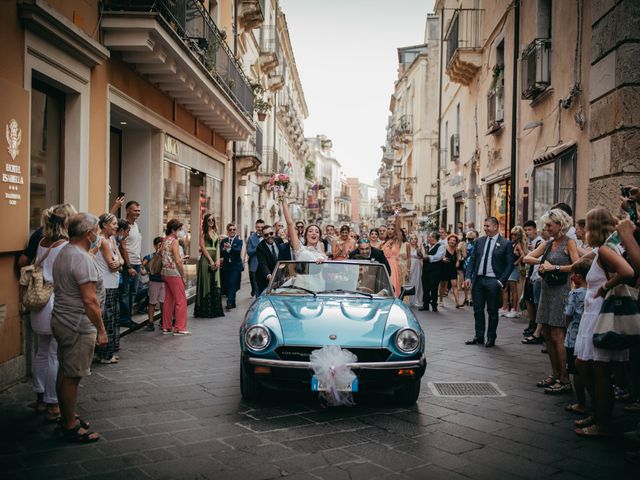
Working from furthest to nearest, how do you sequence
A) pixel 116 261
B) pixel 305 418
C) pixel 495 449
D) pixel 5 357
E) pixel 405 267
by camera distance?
1. pixel 405 267
2. pixel 116 261
3. pixel 5 357
4. pixel 305 418
5. pixel 495 449

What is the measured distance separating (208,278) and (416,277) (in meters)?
5.35

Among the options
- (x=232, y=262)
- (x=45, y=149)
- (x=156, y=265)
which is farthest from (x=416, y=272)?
(x=45, y=149)

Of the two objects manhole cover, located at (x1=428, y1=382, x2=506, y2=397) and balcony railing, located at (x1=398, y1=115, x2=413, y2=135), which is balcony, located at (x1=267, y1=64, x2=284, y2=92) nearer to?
balcony railing, located at (x1=398, y1=115, x2=413, y2=135)

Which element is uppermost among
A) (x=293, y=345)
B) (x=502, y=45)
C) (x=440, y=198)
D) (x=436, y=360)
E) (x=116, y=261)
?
(x=502, y=45)

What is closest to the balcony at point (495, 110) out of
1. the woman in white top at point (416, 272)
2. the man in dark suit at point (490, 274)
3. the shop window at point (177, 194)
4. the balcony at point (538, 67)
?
the balcony at point (538, 67)

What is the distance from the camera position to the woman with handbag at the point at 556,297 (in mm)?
6340

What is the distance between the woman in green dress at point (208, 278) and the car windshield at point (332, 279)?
465cm

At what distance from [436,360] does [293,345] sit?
128 inches

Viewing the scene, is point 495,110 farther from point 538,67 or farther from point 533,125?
point 538,67

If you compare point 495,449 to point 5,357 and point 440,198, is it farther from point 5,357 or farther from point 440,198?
point 440,198

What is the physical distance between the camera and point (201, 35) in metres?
12.8

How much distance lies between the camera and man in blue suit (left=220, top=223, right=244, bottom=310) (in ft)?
44.0

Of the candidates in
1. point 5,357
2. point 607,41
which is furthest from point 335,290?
point 607,41

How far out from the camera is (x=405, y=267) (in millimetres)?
13836
